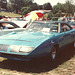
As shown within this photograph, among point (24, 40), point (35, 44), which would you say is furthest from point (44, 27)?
point (35, 44)

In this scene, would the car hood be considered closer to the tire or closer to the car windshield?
the tire

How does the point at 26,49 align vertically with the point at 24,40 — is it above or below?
below

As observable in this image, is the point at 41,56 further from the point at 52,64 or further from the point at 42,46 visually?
the point at 52,64

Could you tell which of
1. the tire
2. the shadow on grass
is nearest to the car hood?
the tire

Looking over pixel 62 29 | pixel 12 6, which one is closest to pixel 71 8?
pixel 62 29

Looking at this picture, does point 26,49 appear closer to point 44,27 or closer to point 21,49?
point 21,49

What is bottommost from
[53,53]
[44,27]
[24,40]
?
[53,53]

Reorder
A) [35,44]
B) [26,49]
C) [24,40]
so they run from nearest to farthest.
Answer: [26,49], [35,44], [24,40]

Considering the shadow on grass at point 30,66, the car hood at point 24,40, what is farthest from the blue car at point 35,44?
the shadow on grass at point 30,66

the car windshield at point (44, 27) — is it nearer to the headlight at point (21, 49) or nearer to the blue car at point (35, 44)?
the blue car at point (35, 44)

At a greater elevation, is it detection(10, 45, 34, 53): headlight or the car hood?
the car hood

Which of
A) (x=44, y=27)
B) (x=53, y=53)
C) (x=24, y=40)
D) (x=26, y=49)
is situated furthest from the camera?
(x=44, y=27)

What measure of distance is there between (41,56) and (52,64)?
27.2 inches

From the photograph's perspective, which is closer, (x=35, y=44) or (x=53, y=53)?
(x=35, y=44)
